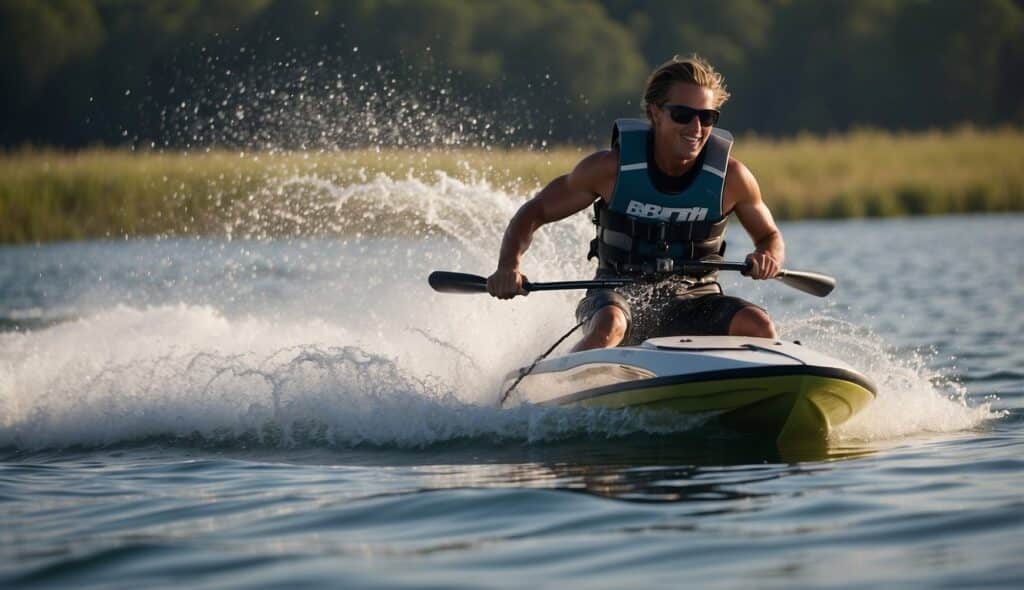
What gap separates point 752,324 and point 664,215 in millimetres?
614

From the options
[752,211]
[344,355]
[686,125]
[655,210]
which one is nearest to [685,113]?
[686,125]

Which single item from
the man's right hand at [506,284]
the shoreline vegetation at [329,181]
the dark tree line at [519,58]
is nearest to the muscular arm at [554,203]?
the man's right hand at [506,284]

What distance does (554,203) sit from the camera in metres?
7.17

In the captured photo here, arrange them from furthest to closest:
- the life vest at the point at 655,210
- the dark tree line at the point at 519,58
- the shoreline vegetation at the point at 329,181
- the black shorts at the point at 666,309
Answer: the dark tree line at the point at 519,58
the shoreline vegetation at the point at 329,181
the black shorts at the point at 666,309
the life vest at the point at 655,210

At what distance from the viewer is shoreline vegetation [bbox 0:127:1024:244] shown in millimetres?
15938

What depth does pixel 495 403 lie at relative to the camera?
752 centimetres

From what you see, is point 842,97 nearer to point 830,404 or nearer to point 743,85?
point 743,85

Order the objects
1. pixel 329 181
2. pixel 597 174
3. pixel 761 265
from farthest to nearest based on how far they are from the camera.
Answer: pixel 329 181
pixel 597 174
pixel 761 265

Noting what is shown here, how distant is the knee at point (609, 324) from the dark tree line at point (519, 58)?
1733 cm

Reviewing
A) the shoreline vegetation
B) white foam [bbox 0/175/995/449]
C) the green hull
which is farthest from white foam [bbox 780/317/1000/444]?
the shoreline vegetation

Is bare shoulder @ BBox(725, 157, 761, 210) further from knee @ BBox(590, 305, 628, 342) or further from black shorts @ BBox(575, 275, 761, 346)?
knee @ BBox(590, 305, 628, 342)

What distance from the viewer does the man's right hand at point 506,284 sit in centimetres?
691

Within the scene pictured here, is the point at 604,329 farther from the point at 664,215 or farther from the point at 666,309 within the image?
the point at 664,215

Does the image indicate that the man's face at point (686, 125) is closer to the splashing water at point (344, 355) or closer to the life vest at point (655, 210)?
the life vest at point (655, 210)
